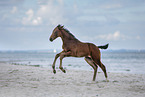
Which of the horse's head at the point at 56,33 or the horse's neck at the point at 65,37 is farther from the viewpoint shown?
the horse's neck at the point at 65,37

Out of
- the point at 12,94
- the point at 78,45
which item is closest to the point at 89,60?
the point at 78,45

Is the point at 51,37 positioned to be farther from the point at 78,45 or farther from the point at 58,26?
the point at 78,45

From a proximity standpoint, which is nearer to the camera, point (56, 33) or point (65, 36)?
point (56, 33)

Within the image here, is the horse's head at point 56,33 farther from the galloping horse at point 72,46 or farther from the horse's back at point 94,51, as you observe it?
the horse's back at point 94,51

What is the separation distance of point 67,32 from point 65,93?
2.78m

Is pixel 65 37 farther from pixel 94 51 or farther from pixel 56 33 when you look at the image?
pixel 94 51

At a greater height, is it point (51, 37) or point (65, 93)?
point (51, 37)

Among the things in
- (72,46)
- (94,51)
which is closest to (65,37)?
(72,46)

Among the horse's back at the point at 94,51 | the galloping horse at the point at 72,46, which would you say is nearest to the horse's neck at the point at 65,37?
the galloping horse at the point at 72,46

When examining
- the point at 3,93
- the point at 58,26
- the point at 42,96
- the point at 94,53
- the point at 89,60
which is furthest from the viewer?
A: the point at 89,60

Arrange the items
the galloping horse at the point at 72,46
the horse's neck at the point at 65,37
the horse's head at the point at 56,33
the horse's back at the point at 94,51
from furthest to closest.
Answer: the horse's back at the point at 94,51
the horse's neck at the point at 65,37
the galloping horse at the point at 72,46
the horse's head at the point at 56,33

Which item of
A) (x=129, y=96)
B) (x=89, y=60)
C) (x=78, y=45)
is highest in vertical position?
(x=78, y=45)

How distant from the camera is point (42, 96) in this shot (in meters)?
7.83

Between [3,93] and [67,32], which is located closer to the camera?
[3,93]
